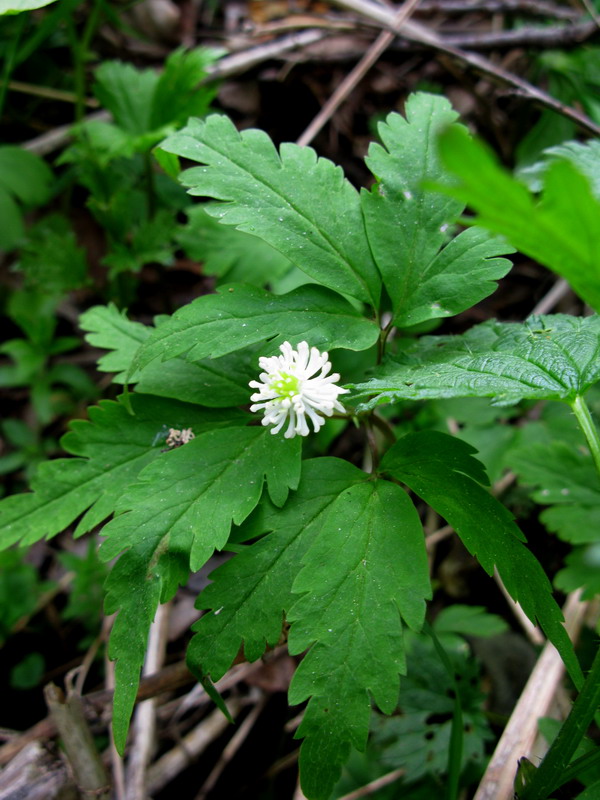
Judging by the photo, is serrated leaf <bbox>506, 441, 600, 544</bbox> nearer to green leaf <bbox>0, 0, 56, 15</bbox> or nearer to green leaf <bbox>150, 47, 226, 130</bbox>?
green leaf <bbox>150, 47, 226, 130</bbox>

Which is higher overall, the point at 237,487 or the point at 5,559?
the point at 237,487

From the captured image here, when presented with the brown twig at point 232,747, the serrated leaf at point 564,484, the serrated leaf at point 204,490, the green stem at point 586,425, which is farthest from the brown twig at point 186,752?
the green stem at point 586,425

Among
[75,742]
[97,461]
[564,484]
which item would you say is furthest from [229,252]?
[75,742]

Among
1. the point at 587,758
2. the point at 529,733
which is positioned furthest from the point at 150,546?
the point at 529,733

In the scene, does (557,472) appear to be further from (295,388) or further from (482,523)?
(295,388)

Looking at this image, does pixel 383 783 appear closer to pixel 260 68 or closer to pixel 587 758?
pixel 587 758

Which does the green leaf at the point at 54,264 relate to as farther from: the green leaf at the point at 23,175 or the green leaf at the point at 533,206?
the green leaf at the point at 533,206
